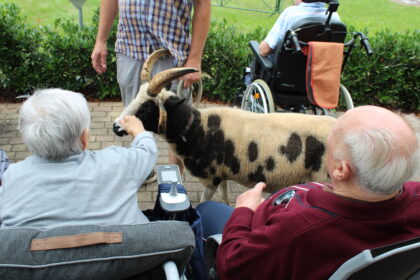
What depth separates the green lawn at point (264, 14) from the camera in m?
11.5

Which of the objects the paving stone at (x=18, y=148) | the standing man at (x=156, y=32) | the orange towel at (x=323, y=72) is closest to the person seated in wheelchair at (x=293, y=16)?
the orange towel at (x=323, y=72)

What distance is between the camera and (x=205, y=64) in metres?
6.48

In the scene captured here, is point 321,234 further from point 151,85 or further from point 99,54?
point 99,54

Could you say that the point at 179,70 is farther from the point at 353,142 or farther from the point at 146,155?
the point at 353,142

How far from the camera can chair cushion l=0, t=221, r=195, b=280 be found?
1.25 meters

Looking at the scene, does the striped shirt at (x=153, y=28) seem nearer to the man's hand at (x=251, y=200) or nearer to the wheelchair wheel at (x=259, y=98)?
the wheelchair wheel at (x=259, y=98)

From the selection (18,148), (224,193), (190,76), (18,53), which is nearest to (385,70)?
(224,193)

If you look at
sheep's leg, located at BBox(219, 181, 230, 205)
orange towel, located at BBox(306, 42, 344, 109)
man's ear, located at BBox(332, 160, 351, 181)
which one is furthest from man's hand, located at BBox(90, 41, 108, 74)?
man's ear, located at BBox(332, 160, 351, 181)

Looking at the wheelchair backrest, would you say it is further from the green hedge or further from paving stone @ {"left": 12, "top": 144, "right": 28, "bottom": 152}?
paving stone @ {"left": 12, "top": 144, "right": 28, "bottom": 152}

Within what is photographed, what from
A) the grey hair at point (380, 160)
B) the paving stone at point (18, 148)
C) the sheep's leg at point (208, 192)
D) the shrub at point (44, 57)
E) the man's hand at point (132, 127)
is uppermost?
the grey hair at point (380, 160)

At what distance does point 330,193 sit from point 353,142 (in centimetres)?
22

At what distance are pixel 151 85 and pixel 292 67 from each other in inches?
77.0

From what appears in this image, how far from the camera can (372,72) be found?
21.2ft

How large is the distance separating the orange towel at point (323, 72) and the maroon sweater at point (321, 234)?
2.56 metres
